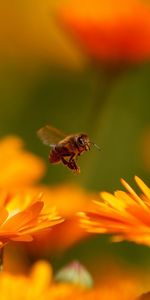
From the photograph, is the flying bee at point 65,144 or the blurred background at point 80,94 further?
the blurred background at point 80,94

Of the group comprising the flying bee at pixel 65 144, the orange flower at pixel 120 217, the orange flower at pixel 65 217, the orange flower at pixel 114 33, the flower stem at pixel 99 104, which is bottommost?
the orange flower at pixel 120 217

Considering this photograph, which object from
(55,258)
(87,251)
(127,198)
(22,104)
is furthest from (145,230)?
(22,104)

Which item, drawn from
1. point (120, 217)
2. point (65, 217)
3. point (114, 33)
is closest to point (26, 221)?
point (120, 217)

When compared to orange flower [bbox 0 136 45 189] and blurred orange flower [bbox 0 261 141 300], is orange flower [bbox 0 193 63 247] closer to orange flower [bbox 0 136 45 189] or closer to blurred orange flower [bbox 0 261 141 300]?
blurred orange flower [bbox 0 261 141 300]

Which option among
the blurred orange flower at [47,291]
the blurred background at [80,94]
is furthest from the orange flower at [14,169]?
the blurred orange flower at [47,291]

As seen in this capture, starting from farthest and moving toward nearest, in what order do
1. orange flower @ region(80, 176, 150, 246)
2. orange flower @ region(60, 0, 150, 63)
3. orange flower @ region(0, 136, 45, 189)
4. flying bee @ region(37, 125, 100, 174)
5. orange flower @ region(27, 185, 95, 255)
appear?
orange flower @ region(60, 0, 150, 63) → orange flower @ region(27, 185, 95, 255) → orange flower @ region(0, 136, 45, 189) → flying bee @ region(37, 125, 100, 174) → orange flower @ region(80, 176, 150, 246)

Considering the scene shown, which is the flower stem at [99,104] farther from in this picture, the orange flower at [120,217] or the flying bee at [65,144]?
the orange flower at [120,217]

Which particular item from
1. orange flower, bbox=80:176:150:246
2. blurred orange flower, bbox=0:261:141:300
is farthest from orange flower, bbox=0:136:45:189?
orange flower, bbox=80:176:150:246

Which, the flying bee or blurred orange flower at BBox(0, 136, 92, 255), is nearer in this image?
the flying bee
